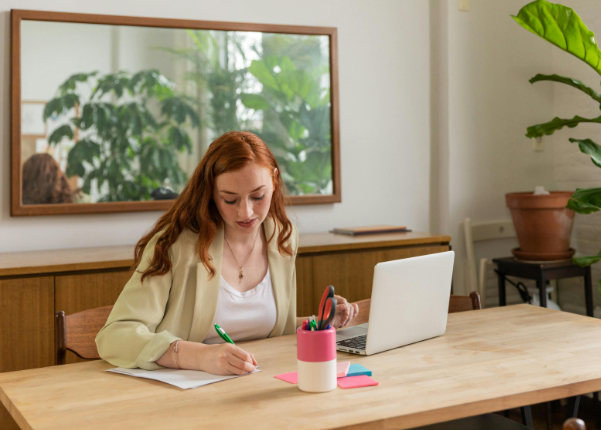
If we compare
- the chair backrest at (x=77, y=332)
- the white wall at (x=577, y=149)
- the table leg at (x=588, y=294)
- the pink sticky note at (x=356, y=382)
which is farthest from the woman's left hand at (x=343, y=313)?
the white wall at (x=577, y=149)

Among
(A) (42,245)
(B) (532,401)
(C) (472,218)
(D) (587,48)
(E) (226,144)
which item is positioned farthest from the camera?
(C) (472,218)

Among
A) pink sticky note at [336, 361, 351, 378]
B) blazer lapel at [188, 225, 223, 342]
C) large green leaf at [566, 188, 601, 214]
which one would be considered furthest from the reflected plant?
pink sticky note at [336, 361, 351, 378]

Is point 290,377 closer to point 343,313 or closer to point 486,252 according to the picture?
point 343,313

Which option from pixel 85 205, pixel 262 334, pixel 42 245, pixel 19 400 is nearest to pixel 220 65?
pixel 85 205

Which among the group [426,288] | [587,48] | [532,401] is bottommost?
[532,401]

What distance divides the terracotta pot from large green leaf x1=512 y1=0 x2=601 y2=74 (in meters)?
0.79

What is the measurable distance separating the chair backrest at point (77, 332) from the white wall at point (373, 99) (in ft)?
4.29

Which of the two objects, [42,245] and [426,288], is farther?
[42,245]

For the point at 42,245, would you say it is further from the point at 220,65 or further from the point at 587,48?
the point at 587,48

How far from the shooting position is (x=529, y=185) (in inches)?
150

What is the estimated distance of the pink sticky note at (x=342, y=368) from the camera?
134 centimetres

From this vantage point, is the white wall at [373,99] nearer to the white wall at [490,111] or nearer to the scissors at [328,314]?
the white wall at [490,111]

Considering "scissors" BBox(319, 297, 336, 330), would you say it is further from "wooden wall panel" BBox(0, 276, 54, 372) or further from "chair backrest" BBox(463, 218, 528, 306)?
"chair backrest" BBox(463, 218, 528, 306)

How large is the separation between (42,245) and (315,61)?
1701mm
